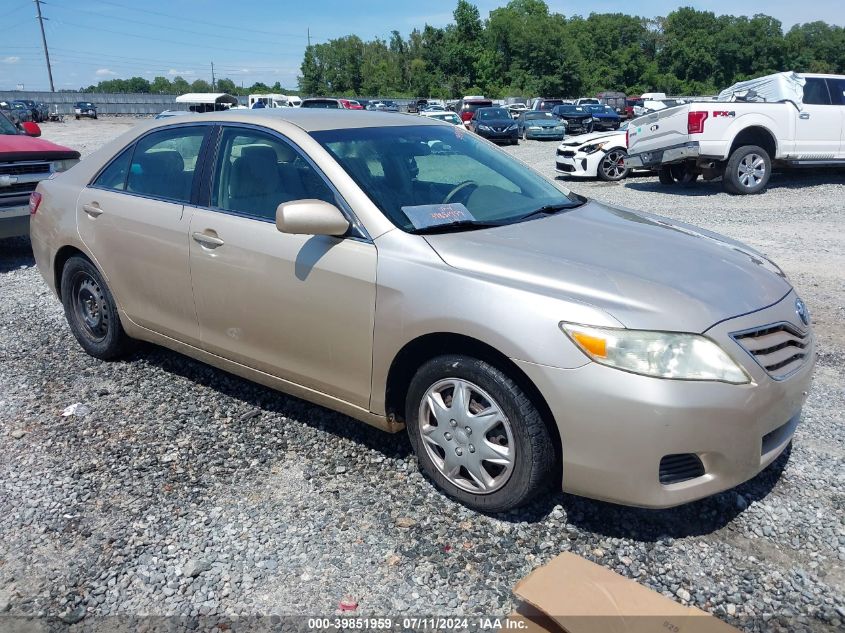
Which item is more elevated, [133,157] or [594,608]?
[133,157]

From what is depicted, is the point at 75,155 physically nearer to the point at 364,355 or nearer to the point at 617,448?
the point at 364,355

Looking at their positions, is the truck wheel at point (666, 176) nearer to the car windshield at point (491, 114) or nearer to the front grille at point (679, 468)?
the front grille at point (679, 468)

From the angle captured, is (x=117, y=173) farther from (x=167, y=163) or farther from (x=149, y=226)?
(x=149, y=226)

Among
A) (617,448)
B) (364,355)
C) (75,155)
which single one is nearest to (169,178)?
(364,355)

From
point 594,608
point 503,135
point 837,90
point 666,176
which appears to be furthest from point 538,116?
point 594,608

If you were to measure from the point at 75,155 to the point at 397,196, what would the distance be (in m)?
6.79

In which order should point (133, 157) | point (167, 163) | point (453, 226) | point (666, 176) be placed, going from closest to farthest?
1. point (453, 226)
2. point (167, 163)
3. point (133, 157)
4. point (666, 176)

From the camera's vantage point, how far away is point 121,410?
4285mm

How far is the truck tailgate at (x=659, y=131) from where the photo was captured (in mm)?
11953

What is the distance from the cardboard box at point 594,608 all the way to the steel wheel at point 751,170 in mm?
11315

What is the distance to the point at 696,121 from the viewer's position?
11.7m

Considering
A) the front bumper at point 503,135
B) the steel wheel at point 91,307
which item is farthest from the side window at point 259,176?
the front bumper at point 503,135

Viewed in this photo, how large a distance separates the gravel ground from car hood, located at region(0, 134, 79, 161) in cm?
445

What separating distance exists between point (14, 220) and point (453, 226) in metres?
6.43
